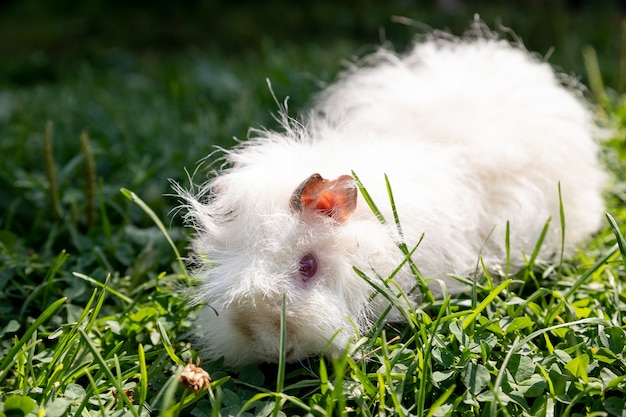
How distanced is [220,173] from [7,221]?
3.75 feet

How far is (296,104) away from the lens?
4.07m

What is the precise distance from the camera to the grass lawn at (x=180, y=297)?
1802 millimetres

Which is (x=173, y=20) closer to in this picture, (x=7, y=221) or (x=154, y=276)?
(x=7, y=221)

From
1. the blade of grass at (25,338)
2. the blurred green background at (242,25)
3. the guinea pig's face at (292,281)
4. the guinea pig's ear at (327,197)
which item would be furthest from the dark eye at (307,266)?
the blurred green background at (242,25)

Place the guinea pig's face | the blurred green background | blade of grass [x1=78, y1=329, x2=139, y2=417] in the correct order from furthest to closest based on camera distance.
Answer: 1. the blurred green background
2. the guinea pig's face
3. blade of grass [x1=78, y1=329, x2=139, y2=417]

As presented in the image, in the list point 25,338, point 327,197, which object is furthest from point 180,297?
point 327,197

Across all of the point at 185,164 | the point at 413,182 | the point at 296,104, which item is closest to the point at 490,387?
the point at 413,182

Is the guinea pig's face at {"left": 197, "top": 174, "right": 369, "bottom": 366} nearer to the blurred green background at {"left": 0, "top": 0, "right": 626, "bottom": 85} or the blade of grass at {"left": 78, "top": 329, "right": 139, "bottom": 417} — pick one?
the blade of grass at {"left": 78, "top": 329, "right": 139, "bottom": 417}

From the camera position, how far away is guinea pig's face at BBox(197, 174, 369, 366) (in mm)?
1850

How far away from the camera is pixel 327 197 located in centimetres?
194

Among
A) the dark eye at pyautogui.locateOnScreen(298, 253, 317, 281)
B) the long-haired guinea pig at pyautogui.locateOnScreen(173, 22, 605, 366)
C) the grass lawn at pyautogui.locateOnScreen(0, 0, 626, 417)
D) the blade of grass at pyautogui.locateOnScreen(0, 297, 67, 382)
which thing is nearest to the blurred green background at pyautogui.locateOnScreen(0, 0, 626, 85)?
the grass lawn at pyautogui.locateOnScreen(0, 0, 626, 417)

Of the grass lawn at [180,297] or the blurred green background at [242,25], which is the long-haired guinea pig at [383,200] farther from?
the blurred green background at [242,25]

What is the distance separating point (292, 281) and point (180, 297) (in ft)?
1.81

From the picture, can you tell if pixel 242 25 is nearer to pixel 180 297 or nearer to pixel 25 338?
pixel 180 297
